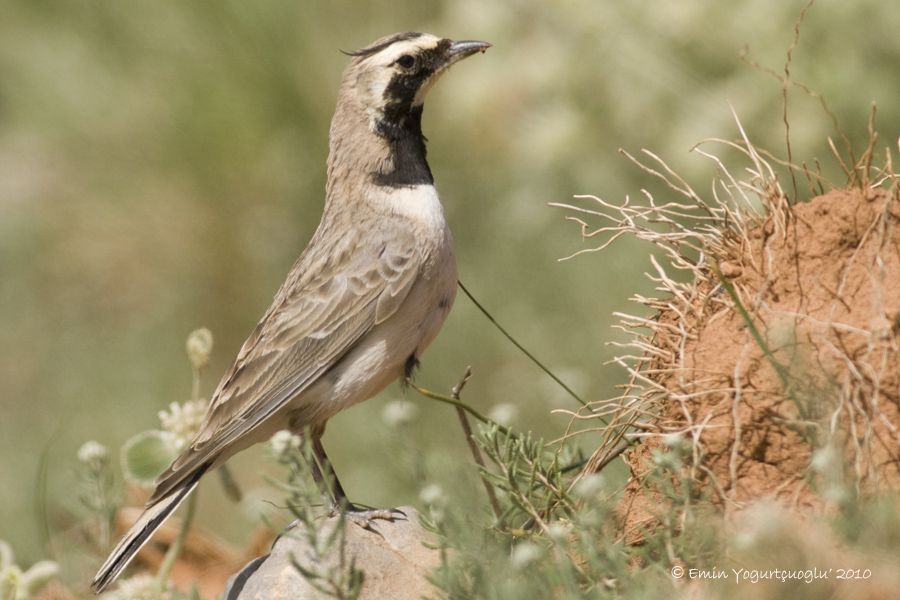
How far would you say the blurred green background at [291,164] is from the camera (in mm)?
7445

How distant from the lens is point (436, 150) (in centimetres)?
1038

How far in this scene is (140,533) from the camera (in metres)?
5.09

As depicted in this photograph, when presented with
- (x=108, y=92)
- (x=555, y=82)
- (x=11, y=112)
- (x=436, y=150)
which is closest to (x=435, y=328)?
(x=555, y=82)

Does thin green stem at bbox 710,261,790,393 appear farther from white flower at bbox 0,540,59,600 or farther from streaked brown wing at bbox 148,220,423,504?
white flower at bbox 0,540,59,600

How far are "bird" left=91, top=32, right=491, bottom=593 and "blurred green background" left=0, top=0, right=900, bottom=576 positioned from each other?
2.19 feet

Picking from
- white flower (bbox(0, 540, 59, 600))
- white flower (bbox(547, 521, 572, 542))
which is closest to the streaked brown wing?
white flower (bbox(0, 540, 59, 600))

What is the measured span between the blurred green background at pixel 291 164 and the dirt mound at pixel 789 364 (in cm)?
160

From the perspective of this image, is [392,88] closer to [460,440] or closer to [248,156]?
[460,440]

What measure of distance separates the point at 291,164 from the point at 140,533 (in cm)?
575

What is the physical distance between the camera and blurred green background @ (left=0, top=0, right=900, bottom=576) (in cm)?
745

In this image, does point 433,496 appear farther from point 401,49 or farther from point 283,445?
point 401,49

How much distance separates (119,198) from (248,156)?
1350 mm

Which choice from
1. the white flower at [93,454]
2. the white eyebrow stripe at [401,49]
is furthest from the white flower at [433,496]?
the white eyebrow stripe at [401,49]

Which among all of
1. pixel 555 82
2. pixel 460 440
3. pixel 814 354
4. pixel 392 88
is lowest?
pixel 460 440
